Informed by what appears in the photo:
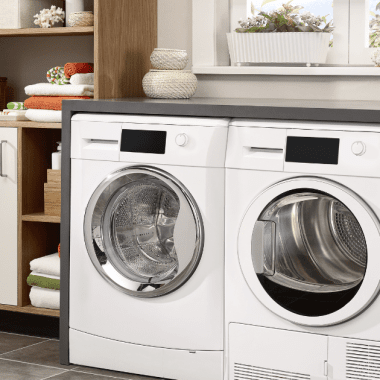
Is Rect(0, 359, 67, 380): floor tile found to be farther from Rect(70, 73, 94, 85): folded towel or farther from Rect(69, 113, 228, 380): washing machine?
Rect(70, 73, 94, 85): folded towel

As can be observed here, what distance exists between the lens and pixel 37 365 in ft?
8.19

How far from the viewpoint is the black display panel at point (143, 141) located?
2293 mm

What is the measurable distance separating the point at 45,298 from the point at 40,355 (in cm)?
24

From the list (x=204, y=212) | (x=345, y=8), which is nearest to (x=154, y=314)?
(x=204, y=212)

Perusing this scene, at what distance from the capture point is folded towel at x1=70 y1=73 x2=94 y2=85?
2.70 metres

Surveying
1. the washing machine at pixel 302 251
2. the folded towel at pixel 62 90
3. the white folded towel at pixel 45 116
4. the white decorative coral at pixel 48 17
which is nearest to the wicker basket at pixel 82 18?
the white decorative coral at pixel 48 17

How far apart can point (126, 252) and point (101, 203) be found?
0.21m

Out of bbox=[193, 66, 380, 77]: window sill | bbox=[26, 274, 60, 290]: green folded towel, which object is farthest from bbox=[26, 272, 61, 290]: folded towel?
bbox=[193, 66, 380, 77]: window sill

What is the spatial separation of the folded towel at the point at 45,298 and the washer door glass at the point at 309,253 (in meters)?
0.98

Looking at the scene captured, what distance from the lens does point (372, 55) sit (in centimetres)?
285

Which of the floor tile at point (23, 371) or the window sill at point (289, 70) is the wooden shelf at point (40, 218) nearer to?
the floor tile at point (23, 371)

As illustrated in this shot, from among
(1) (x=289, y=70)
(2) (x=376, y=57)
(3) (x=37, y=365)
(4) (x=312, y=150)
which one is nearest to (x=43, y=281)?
(3) (x=37, y=365)

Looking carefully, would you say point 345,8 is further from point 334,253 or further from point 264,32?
point 334,253

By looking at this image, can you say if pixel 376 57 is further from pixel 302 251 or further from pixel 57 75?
pixel 57 75
